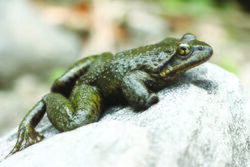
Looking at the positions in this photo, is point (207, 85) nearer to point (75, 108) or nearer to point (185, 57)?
point (185, 57)

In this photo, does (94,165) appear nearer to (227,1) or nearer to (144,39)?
(144,39)

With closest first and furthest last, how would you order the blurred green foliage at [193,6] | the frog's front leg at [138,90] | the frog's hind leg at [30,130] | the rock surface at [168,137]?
the rock surface at [168,137] → the frog's front leg at [138,90] → the frog's hind leg at [30,130] → the blurred green foliage at [193,6]

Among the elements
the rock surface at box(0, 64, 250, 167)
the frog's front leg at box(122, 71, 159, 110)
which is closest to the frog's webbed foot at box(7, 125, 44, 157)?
the rock surface at box(0, 64, 250, 167)

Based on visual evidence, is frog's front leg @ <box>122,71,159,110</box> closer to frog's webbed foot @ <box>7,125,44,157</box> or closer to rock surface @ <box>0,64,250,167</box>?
rock surface @ <box>0,64,250,167</box>

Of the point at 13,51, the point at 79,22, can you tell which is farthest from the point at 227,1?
the point at 13,51

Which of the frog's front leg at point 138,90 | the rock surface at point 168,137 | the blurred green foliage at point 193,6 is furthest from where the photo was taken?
the blurred green foliage at point 193,6

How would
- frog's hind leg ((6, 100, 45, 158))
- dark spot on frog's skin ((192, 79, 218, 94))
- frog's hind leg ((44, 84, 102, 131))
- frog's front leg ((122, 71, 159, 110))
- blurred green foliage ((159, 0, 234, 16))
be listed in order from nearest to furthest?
frog's front leg ((122, 71, 159, 110)), frog's hind leg ((44, 84, 102, 131)), dark spot on frog's skin ((192, 79, 218, 94)), frog's hind leg ((6, 100, 45, 158)), blurred green foliage ((159, 0, 234, 16))

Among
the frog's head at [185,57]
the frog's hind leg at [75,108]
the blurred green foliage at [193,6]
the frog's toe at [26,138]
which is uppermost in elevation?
the frog's head at [185,57]

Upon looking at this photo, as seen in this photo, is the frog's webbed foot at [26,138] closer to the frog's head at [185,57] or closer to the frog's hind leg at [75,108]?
the frog's hind leg at [75,108]

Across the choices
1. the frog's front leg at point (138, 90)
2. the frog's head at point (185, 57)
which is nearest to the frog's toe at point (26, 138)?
the frog's front leg at point (138, 90)
